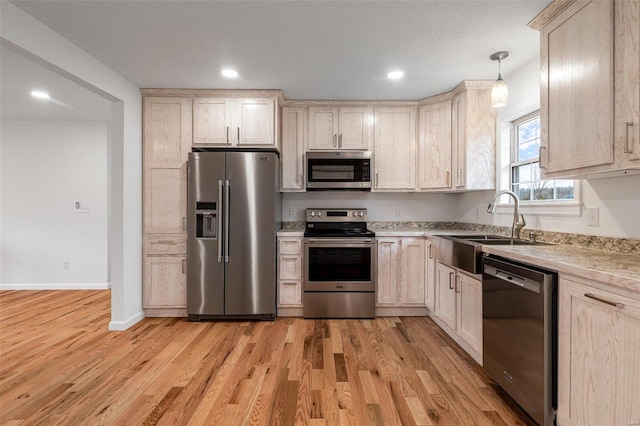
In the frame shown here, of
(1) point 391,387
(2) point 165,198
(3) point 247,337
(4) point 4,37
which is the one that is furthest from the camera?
(2) point 165,198

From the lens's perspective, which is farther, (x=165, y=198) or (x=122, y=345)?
(x=165, y=198)

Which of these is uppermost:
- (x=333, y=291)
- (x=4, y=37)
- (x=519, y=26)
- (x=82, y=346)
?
(x=519, y=26)

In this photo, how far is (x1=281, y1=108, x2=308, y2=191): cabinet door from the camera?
354 cm

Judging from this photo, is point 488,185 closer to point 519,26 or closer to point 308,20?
point 519,26

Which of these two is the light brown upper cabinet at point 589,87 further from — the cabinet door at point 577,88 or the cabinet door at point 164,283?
the cabinet door at point 164,283

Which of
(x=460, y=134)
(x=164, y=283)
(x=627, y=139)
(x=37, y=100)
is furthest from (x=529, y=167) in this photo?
(x=37, y=100)

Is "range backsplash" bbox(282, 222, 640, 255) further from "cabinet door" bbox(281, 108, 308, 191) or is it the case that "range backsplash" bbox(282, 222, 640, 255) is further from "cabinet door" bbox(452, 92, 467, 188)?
"cabinet door" bbox(281, 108, 308, 191)

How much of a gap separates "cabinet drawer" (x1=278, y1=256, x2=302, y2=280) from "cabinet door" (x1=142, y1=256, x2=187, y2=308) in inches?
41.4

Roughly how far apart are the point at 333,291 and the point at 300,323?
0.48 m

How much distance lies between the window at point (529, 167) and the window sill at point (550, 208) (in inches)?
4.2

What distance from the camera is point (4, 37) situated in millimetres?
1831

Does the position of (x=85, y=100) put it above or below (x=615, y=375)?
above

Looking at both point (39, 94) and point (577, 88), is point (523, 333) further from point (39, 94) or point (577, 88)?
point (39, 94)

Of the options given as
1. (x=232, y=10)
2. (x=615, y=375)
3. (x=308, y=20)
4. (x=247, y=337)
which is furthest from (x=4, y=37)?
(x=615, y=375)
